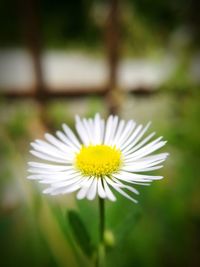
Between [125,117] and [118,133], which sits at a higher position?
[125,117]

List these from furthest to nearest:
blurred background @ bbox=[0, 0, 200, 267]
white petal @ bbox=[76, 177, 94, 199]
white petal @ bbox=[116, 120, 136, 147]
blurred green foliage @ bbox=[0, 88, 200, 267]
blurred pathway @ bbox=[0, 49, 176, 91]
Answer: blurred pathway @ bbox=[0, 49, 176, 91], blurred green foliage @ bbox=[0, 88, 200, 267], blurred background @ bbox=[0, 0, 200, 267], white petal @ bbox=[116, 120, 136, 147], white petal @ bbox=[76, 177, 94, 199]

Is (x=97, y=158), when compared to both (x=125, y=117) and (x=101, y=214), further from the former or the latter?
(x=125, y=117)

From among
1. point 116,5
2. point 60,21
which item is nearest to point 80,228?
point 116,5

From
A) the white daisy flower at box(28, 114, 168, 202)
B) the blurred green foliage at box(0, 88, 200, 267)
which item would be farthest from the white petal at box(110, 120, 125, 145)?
the blurred green foliage at box(0, 88, 200, 267)

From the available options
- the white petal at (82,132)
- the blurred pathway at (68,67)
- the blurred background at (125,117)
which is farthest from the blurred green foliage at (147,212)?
the blurred pathway at (68,67)

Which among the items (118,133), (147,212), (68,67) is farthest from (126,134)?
(68,67)

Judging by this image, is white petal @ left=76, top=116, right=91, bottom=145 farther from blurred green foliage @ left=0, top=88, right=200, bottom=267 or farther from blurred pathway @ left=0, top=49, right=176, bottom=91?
blurred pathway @ left=0, top=49, right=176, bottom=91

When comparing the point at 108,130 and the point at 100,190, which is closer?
the point at 100,190
